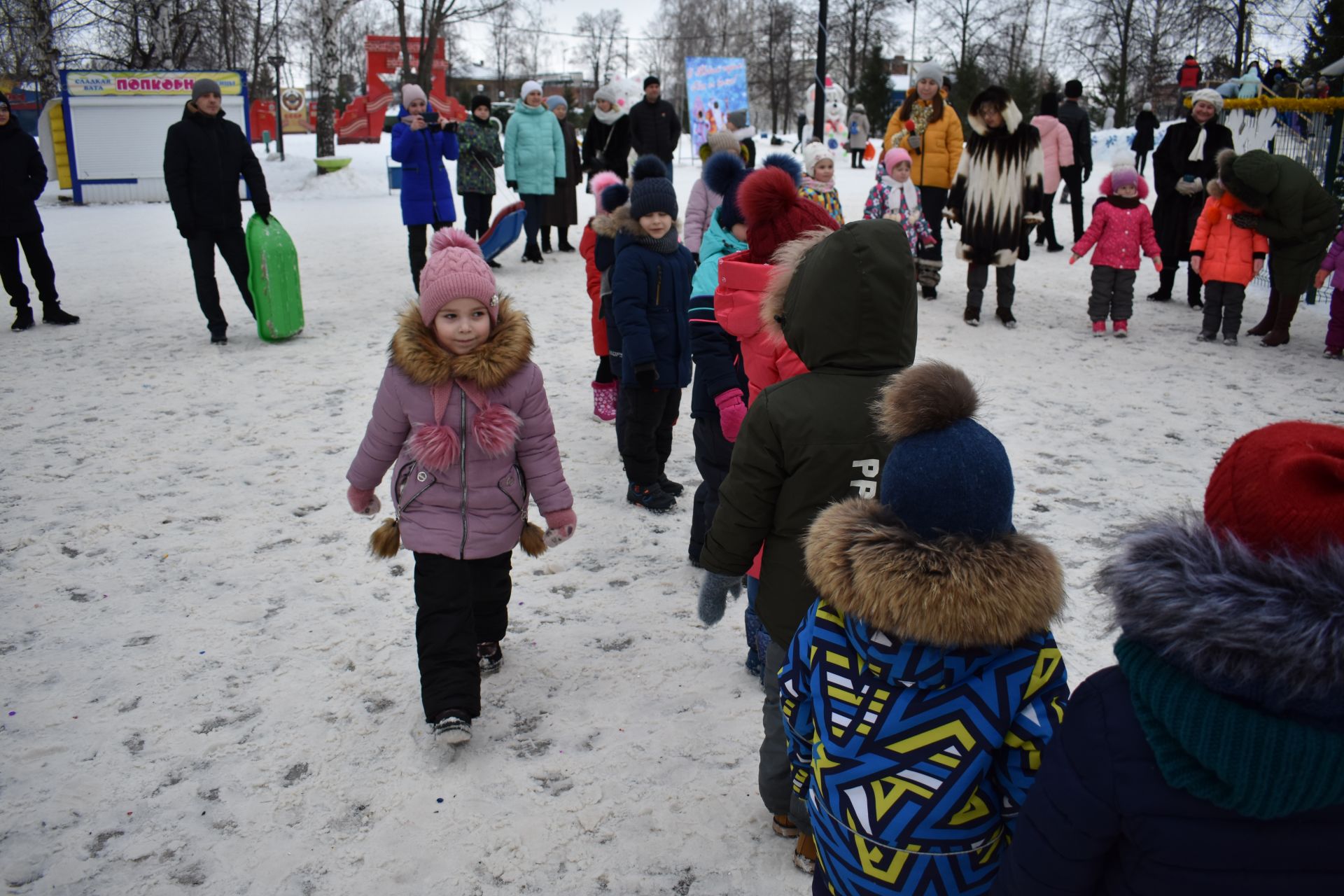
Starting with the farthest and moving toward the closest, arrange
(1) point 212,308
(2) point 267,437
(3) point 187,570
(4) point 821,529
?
(1) point 212,308 < (2) point 267,437 < (3) point 187,570 < (4) point 821,529

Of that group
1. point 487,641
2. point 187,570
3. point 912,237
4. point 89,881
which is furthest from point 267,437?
point 912,237

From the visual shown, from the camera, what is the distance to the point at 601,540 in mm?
4488

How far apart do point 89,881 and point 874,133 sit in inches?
1531

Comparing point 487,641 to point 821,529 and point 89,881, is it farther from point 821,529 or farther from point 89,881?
point 821,529

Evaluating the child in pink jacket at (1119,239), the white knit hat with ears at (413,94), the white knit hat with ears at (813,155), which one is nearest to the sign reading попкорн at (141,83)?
the white knit hat with ears at (413,94)

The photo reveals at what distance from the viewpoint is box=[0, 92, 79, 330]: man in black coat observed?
26.7 ft

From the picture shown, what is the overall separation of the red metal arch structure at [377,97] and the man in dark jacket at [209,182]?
2273 centimetres

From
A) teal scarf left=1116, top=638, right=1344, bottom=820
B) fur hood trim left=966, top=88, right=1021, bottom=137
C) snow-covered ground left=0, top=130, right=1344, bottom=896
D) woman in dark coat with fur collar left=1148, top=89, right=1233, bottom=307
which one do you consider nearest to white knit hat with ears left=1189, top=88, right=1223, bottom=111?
woman in dark coat with fur collar left=1148, top=89, right=1233, bottom=307

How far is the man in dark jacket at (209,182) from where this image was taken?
7379 millimetres

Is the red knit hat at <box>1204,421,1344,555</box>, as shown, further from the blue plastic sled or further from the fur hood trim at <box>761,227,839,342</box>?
the blue plastic sled

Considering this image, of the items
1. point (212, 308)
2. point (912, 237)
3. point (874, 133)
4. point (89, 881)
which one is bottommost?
point (89, 881)

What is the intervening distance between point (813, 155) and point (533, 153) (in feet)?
16.2

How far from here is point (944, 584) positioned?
149 centimetres

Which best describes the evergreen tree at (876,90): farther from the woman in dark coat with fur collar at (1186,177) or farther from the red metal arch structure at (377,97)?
the woman in dark coat with fur collar at (1186,177)
